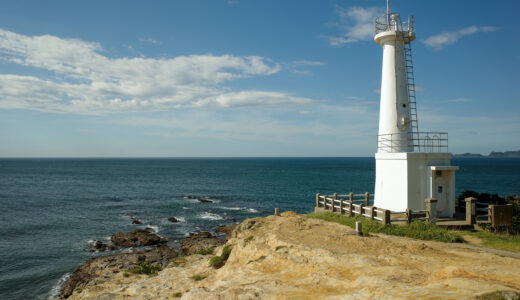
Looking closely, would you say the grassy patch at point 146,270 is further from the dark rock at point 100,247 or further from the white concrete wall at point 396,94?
the white concrete wall at point 396,94

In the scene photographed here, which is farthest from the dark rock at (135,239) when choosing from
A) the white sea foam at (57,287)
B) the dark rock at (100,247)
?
the white sea foam at (57,287)

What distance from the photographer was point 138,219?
38.5m

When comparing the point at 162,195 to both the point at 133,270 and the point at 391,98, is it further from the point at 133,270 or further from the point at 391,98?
the point at 391,98

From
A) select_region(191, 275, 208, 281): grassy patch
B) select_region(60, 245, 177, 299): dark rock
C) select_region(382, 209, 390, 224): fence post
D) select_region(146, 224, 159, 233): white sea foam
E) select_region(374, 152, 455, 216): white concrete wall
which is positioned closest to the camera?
select_region(191, 275, 208, 281): grassy patch

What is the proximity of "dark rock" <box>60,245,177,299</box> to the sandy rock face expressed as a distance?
203 cm

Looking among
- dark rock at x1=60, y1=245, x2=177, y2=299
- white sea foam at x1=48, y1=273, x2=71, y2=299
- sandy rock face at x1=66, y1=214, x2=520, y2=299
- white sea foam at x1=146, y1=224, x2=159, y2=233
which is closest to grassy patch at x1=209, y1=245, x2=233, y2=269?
sandy rock face at x1=66, y1=214, x2=520, y2=299

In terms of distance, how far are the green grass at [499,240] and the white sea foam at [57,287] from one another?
22809 mm

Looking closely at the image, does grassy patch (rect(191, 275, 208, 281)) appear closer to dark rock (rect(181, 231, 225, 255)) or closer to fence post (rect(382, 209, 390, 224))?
dark rock (rect(181, 231, 225, 255))

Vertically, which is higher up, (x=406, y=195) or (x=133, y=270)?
(x=406, y=195)

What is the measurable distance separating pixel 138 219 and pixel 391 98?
3055cm

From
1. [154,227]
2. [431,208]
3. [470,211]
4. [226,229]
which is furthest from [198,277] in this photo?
[154,227]

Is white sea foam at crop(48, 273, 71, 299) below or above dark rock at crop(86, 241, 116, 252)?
below

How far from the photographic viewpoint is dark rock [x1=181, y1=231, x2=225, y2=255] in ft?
84.1

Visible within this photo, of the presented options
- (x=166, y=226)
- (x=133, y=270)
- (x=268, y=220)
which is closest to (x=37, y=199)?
(x=166, y=226)
